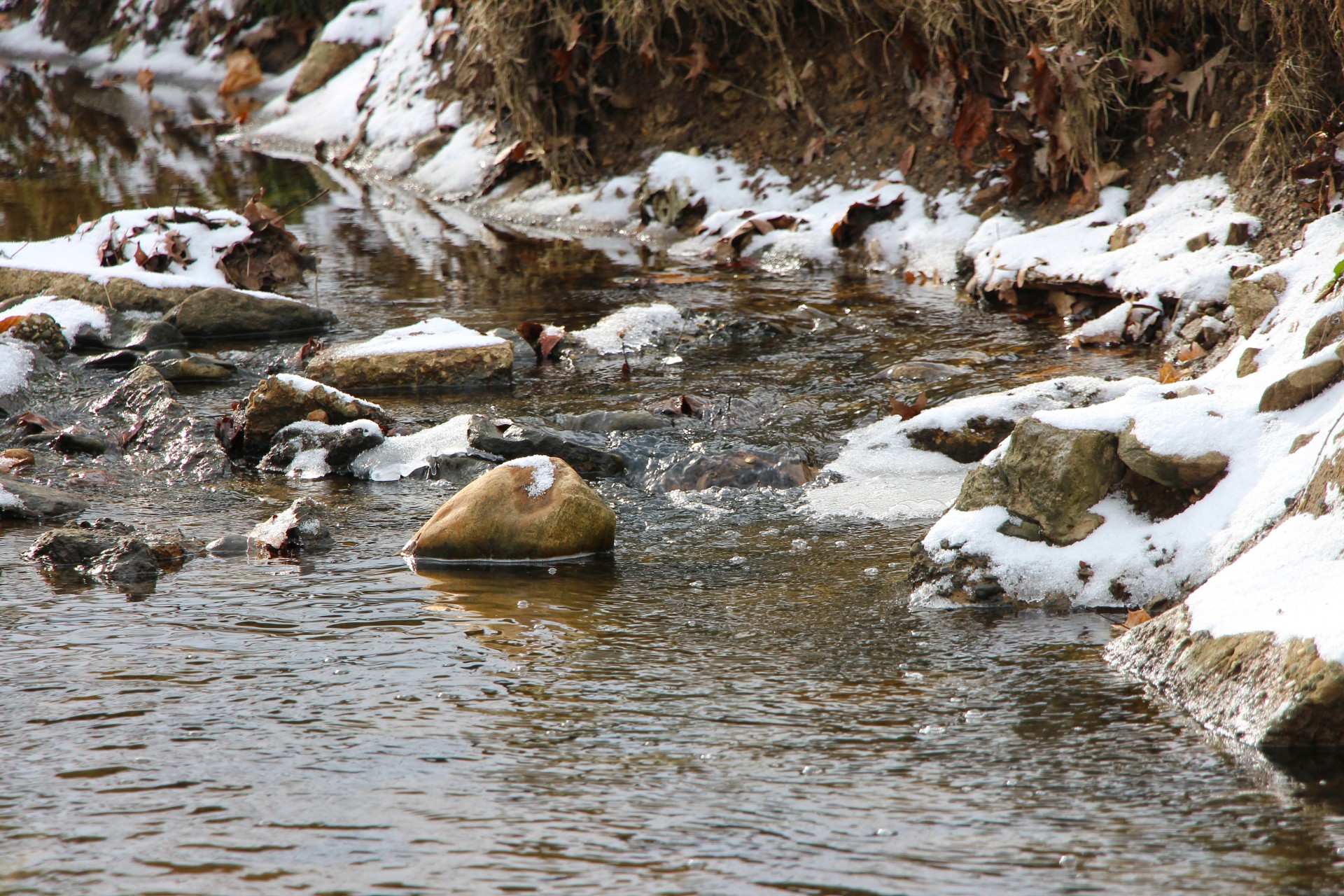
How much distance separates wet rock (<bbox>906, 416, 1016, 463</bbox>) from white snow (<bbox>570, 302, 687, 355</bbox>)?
2.53 metres

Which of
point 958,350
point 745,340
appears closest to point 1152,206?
point 958,350

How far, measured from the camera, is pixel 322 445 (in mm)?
5488

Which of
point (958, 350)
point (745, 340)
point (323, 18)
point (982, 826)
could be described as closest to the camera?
point (982, 826)

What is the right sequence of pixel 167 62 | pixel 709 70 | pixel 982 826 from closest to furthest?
pixel 982 826, pixel 709 70, pixel 167 62

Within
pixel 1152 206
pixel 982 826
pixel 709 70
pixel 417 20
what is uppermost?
pixel 417 20

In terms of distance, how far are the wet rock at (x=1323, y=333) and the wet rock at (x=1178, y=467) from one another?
1.86 ft

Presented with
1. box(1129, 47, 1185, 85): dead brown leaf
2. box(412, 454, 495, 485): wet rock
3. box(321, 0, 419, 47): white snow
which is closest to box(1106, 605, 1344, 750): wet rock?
box(412, 454, 495, 485): wet rock

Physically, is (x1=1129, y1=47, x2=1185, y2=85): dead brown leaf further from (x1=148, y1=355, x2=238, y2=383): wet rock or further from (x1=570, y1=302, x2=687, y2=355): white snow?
(x1=148, y1=355, x2=238, y2=383): wet rock

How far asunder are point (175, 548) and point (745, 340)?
3.91 meters

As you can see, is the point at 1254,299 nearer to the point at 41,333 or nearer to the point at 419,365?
the point at 419,365

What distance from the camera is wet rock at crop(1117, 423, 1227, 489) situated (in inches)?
142

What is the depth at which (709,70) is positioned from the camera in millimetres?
11125

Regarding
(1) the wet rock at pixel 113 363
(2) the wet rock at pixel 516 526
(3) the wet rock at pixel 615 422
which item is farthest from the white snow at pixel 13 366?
(2) the wet rock at pixel 516 526

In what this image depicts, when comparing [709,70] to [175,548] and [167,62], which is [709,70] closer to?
[175,548]
